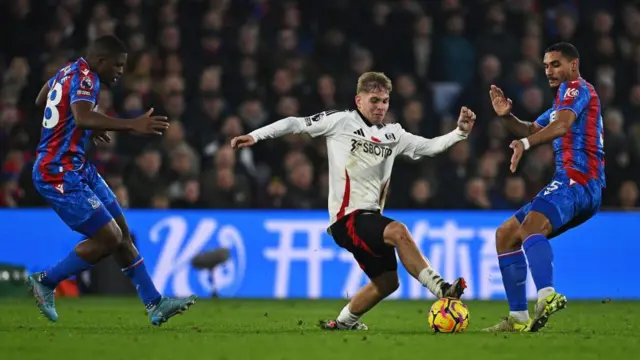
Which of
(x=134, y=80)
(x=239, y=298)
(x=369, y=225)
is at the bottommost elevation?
(x=239, y=298)

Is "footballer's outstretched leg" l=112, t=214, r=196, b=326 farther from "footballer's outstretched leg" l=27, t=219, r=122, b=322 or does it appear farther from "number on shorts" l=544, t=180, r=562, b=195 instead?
"number on shorts" l=544, t=180, r=562, b=195

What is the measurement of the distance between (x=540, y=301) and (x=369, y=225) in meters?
1.36

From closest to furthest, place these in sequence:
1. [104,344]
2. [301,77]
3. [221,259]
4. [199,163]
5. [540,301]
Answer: [104,344]
[540,301]
[221,259]
[199,163]
[301,77]

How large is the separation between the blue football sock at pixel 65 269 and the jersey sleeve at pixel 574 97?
12.9ft

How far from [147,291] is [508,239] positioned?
9.38 feet

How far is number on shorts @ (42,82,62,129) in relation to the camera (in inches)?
360

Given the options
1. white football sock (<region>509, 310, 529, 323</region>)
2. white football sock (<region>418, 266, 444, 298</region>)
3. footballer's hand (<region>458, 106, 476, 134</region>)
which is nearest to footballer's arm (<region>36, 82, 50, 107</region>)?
footballer's hand (<region>458, 106, 476, 134</region>)

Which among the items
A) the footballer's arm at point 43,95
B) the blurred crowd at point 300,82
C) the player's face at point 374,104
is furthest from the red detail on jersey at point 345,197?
the blurred crowd at point 300,82

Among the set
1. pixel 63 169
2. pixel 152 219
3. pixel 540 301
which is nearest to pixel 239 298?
pixel 152 219

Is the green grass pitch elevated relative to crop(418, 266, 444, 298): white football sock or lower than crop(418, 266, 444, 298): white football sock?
lower

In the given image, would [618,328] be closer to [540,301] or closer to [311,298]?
[540,301]

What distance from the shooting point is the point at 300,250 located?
48.1 feet

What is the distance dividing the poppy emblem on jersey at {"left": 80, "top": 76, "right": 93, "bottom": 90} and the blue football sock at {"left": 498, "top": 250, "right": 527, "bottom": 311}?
3.45 meters

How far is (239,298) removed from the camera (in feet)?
47.5
